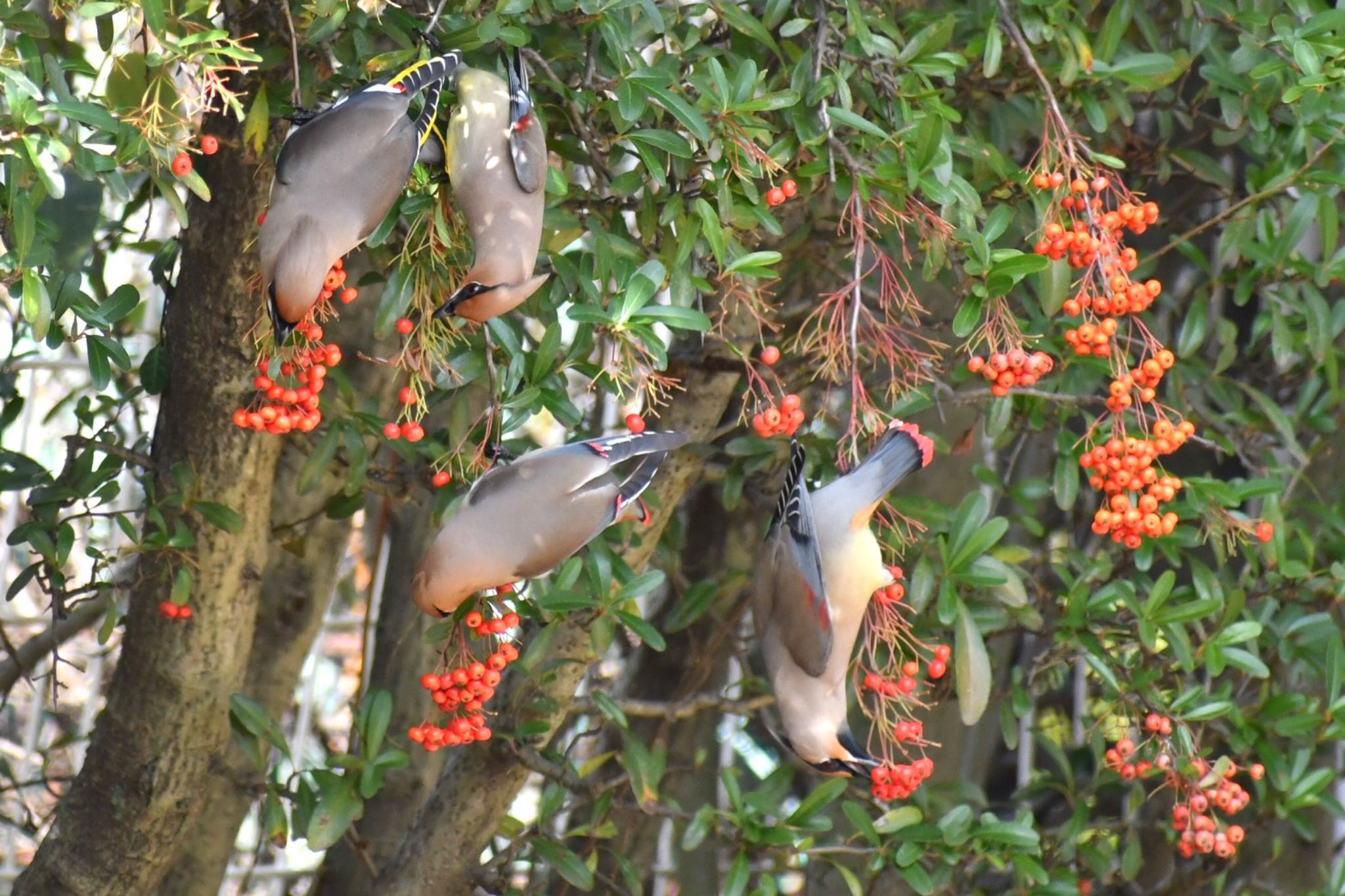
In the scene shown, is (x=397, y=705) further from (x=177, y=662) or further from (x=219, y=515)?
(x=219, y=515)

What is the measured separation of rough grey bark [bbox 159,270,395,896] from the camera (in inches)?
110

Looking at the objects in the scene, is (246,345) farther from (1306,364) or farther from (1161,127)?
(1306,364)

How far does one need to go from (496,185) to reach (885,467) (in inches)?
22.0

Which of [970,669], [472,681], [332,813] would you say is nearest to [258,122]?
[472,681]

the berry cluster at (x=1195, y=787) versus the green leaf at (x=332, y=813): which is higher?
the green leaf at (x=332, y=813)

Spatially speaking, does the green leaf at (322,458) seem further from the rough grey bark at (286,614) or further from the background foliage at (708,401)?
the rough grey bark at (286,614)

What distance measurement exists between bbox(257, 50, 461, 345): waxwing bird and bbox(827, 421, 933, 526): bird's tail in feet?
2.05

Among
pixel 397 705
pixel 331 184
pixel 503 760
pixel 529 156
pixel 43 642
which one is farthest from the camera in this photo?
pixel 397 705

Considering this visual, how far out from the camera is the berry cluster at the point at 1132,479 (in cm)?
185

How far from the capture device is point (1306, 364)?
2.75 m

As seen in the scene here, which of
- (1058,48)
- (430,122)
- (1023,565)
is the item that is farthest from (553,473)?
(1023,565)

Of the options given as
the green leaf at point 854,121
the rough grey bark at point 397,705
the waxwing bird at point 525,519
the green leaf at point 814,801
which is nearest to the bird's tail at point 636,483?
the waxwing bird at point 525,519

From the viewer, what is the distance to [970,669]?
212cm

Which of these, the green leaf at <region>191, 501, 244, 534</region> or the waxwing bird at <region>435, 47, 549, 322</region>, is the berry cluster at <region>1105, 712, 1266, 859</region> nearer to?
the waxwing bird at <region>435, 47, 549, 322</region>
